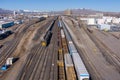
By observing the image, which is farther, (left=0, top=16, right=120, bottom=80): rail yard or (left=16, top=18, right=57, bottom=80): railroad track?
(left=16, top=18, right=57, bottom=80): railroad track

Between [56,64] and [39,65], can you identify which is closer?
[39,65]

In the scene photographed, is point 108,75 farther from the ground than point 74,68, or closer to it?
closer to it

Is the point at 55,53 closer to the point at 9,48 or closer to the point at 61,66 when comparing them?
the point at 61,66

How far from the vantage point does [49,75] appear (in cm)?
3067

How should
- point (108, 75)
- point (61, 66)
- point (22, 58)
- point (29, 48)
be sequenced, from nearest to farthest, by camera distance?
point (108, 75), point (61, 66), point (22, 58), point (29, 48)

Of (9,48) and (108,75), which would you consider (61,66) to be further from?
(9,48)

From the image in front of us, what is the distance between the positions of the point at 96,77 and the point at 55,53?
15609 mm

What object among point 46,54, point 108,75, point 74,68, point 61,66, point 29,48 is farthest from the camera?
point 29,48

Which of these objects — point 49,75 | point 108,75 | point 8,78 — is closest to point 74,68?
point 49,75

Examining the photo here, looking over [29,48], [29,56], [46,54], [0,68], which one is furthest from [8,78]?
[29,48]

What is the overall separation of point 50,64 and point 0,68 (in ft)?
29.6

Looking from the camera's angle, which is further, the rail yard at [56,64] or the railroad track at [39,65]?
the railroad track at [39,65]

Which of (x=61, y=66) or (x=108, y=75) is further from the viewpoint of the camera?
(x=61, y=66)

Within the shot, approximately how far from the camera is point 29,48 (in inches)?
1998
